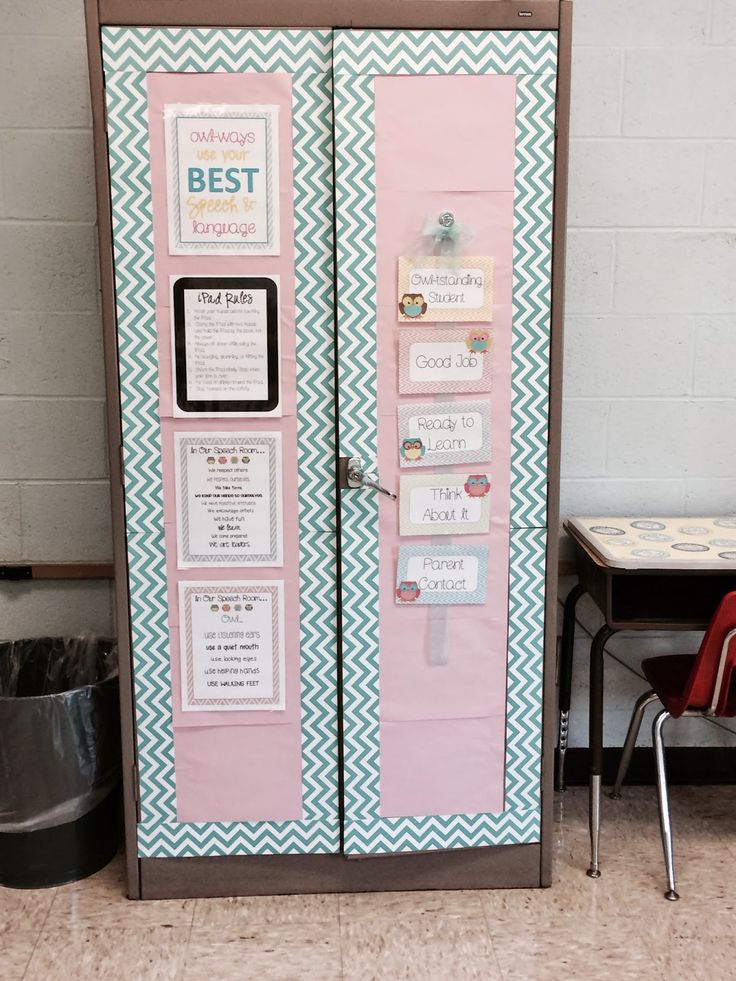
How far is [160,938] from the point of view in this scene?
197 cm

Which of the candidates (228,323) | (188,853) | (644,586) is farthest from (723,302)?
(188,853)

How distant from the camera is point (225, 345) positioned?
1.92m

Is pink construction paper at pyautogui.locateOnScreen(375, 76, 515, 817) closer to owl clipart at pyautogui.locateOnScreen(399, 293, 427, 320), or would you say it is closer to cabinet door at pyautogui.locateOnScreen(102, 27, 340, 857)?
owl clipart at pyautogui.locateOnScreen(399, 293, 427, 320)

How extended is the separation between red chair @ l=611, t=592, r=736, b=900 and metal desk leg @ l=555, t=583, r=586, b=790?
0.21 meters

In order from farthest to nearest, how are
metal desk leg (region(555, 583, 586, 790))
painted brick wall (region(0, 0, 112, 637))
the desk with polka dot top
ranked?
metal desk leg (region(555, 583, 586, 790)) < painted brick wall (region(0, 0, 112, 637)) < the desk with polka dot top

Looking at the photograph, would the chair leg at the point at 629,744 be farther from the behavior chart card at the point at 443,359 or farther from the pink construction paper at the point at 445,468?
the behavior chart card at the point at 443,359

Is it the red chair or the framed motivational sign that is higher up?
the framed motivational sign

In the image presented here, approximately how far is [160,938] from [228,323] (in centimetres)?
131

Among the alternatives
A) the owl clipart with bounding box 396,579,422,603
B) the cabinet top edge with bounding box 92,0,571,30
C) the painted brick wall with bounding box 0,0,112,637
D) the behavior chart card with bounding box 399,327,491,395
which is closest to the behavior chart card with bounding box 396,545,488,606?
the owl clipart with bounding box 396,579,422,603

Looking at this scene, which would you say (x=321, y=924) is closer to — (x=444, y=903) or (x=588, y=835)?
(x=444, y=903)

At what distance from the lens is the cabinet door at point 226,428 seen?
1.84 metres

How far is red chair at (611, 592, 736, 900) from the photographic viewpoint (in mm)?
1959

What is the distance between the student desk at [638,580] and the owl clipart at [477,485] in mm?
344

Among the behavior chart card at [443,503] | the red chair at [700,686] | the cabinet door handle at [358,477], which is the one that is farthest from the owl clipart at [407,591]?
the red chair at [700,686]
